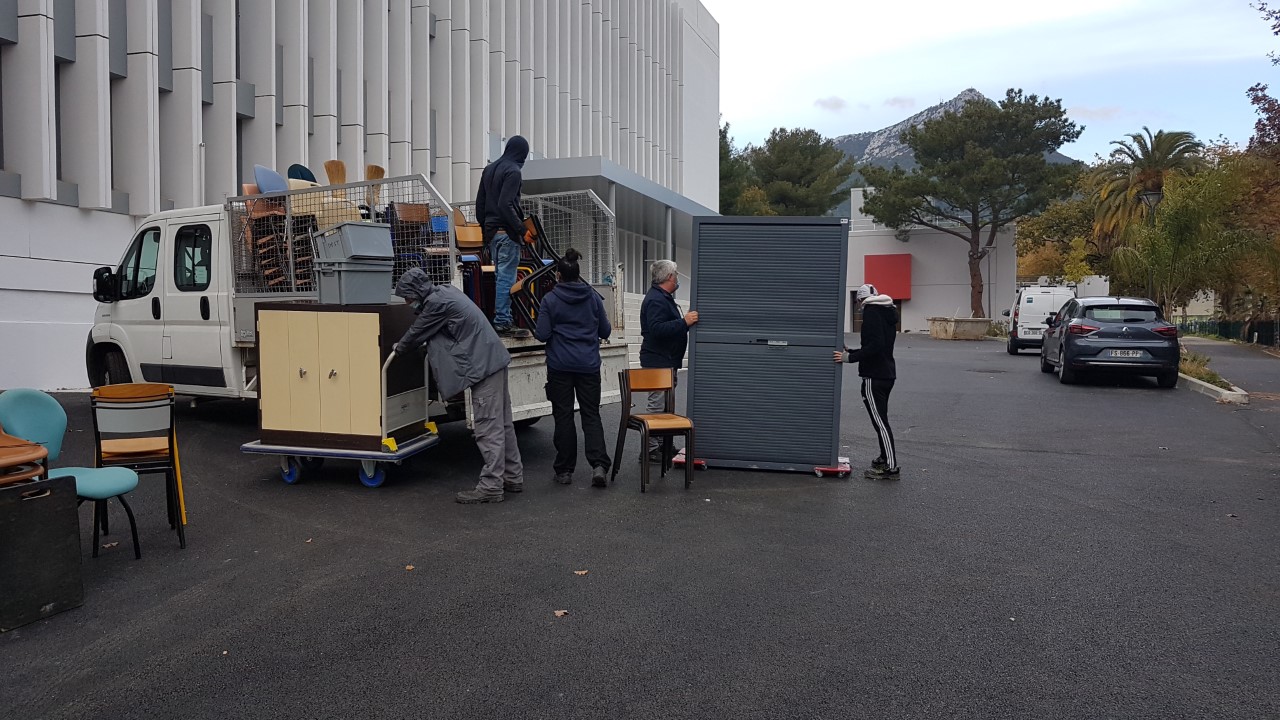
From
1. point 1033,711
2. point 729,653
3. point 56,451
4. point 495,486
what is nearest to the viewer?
point 1033,711

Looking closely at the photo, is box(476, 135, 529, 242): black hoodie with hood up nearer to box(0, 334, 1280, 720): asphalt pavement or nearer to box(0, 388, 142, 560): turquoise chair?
box(0, 334, 1280, 720): asphalt pavement

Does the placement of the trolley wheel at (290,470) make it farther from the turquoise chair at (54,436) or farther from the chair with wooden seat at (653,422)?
the chair with wooden seat at (653,422)

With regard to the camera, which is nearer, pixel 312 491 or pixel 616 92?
pixel 312 491

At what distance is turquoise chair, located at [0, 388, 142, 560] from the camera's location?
503 centimetres

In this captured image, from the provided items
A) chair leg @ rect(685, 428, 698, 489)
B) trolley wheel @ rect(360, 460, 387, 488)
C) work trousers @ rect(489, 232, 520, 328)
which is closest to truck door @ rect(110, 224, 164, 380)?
trolley wheel @ rect(360, 460, 387, 488)

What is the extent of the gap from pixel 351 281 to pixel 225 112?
10.9m

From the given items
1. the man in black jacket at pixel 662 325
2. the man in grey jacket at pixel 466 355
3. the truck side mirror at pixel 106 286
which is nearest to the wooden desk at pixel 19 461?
the man in grey jacket at pixel 466 355

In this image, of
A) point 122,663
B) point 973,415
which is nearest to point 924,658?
point 122,663

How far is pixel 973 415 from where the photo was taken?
1248 centimetres

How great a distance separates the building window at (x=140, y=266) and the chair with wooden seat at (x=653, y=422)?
5.68 metres

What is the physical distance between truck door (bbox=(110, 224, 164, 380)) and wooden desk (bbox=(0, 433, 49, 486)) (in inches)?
223

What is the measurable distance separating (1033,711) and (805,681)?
86 cm

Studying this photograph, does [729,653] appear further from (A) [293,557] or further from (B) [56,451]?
(B) [56,451]

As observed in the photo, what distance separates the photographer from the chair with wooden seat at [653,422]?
24.3 ft
